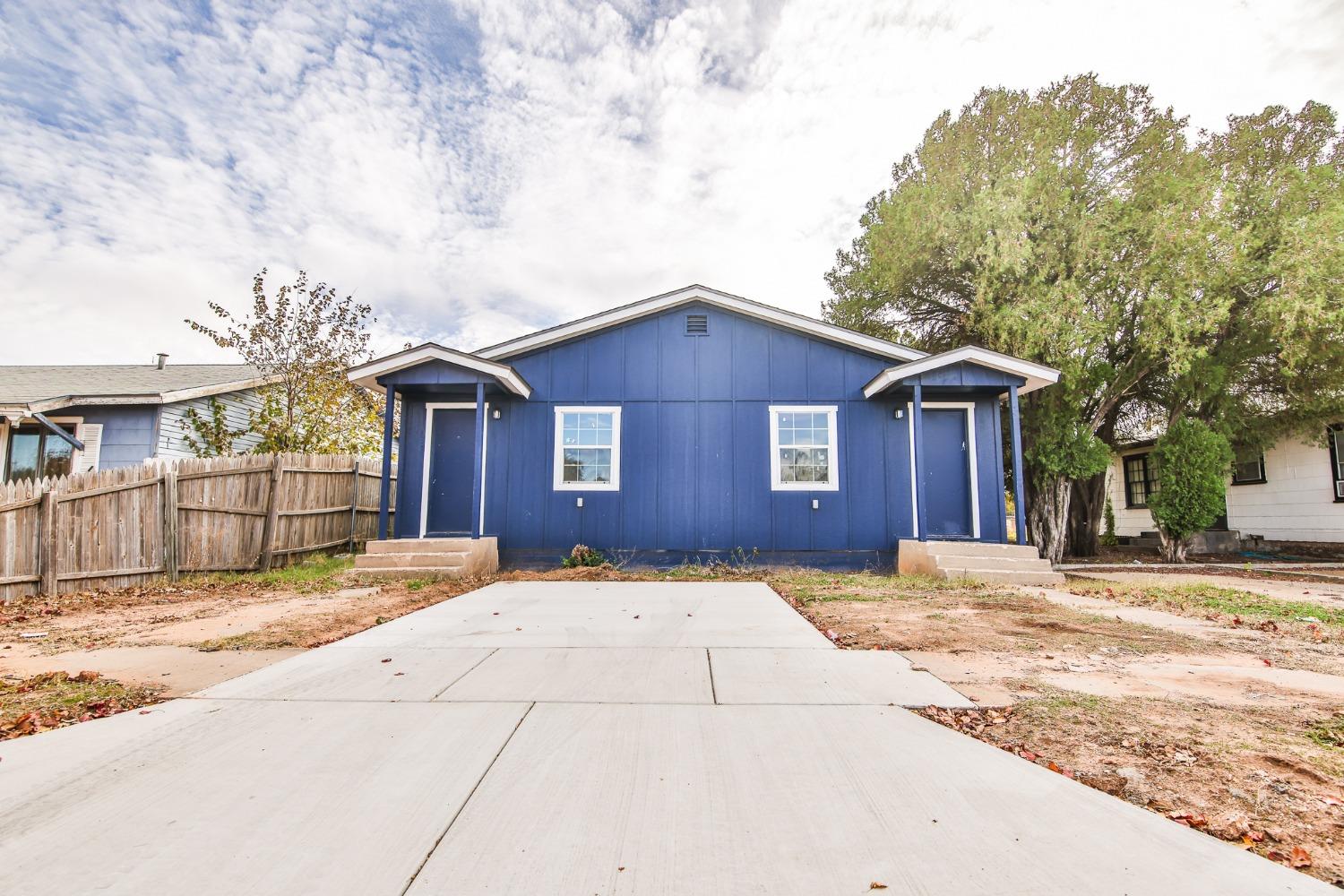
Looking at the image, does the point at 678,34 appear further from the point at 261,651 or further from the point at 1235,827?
the point at 1235,827

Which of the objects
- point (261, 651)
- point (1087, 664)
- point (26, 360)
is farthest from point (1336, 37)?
point (26, 360)

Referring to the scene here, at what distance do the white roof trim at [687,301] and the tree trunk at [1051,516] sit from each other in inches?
199

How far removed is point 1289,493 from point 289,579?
20067 millimetres

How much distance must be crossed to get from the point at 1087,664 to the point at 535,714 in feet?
11.4

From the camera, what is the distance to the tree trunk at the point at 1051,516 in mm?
11898

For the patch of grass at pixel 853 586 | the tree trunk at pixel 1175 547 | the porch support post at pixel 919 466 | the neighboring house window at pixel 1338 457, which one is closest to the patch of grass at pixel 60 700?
the patch of grass at pixel 853 586

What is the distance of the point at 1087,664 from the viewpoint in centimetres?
372

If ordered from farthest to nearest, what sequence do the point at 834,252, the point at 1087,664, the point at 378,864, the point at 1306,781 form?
1. the point at 834,252
2. the point at 1087,664
3. the point at 1306,781
4. the point at 378,864

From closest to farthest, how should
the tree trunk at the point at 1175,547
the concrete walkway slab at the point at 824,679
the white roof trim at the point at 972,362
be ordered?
1. the concrete walkway slab at the point at 824,679
2. the white roof trim at the point at 972,362
3. the tree trunk at the point at 1175,547

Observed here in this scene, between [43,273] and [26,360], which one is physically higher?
[43,273]

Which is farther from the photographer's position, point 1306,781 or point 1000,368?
point 1000,368

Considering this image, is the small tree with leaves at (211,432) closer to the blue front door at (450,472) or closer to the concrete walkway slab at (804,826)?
the blue front door at (450,472)

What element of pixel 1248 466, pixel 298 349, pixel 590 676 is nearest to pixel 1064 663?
pixel 590 676

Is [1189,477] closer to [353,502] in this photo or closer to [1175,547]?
[1175,547]
